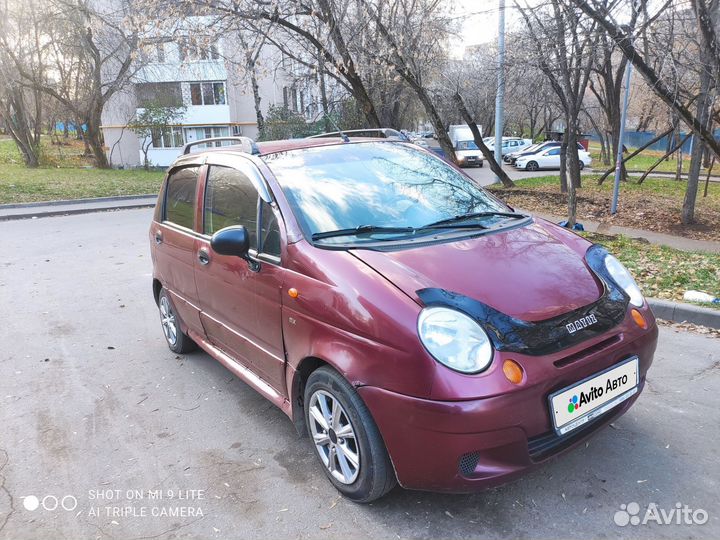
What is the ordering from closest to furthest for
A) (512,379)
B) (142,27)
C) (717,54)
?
(512,379) < (717,54) < (142,27)

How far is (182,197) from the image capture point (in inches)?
174

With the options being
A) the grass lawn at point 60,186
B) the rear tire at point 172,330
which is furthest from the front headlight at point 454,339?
the grass lawn at point 60,186

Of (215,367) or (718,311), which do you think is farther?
(718,311)

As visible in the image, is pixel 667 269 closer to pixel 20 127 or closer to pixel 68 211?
pixel 68 211

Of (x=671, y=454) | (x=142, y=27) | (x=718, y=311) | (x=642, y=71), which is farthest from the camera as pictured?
(x=142, y=27)

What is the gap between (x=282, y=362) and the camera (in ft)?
10.3

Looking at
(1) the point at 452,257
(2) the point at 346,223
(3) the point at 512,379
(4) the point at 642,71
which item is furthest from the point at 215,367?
(4) the point at 642,71

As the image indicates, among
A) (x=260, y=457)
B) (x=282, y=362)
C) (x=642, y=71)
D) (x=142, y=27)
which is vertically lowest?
(x=260, y=457)

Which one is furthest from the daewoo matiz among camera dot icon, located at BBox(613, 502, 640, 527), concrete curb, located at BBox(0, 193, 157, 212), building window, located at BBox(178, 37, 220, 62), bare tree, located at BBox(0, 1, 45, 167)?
bare tree, located at BBox(0, 1, 45, 167)

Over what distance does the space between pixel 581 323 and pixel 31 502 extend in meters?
2.98

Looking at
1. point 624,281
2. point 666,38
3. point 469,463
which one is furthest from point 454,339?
point 666,38

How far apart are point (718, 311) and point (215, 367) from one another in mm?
4518

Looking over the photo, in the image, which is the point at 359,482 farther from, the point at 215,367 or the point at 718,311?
the point at 718,311

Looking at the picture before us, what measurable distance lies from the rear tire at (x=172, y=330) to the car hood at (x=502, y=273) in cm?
255
